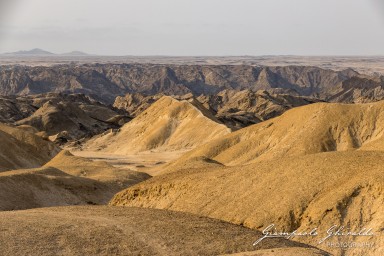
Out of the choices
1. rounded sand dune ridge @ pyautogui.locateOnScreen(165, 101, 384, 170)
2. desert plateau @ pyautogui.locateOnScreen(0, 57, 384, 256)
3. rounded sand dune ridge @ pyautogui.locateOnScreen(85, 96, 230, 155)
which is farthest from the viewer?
rounded sand dune ridge @ pyautogui.locateOnScreen(85, 96, 230, 155)

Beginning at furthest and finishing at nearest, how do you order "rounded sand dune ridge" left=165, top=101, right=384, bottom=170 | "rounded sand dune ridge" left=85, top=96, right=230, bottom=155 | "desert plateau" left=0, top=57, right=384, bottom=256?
"rounded sand dune ridge" left=85, top=96, right=230, bottom=155, "rounded sand dune ridge" left=165, top=101, right=384, bottom=170, "desert plateau" left=0, top=57, right=384, bottom=256

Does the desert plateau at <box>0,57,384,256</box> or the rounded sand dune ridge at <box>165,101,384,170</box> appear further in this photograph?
the rounded sand dune ridge at <box>165,101,384,170</box>

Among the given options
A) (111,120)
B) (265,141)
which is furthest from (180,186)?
(111,120)

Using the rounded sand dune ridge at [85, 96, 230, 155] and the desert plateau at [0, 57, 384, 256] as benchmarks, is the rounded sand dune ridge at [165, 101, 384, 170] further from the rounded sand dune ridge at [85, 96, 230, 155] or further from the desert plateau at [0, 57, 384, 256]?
the rounded sand dune ridge at [85, 96, 230, 155]

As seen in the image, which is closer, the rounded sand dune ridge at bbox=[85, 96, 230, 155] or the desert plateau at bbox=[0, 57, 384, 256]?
the desert plateau at bbox=[0, 57, 384, 256]

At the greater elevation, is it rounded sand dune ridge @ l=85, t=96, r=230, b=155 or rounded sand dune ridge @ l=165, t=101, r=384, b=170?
rounded sand dune ridge @ l=165, t=101, r=384, b=170

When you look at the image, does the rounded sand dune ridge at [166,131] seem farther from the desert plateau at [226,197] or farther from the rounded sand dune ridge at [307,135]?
the desert plateau at [226,197]

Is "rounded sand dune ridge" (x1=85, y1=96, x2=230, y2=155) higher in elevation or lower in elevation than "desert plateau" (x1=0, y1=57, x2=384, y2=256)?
lower

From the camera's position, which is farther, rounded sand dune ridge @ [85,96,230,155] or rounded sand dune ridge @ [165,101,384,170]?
rounded sand dune ridge @ [85,96,230,155]

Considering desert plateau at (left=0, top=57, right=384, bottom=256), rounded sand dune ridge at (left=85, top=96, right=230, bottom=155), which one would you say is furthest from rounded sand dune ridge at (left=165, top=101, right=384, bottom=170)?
rounded sand dune ridge at (left=85, top=96, right=230, bottom=155)

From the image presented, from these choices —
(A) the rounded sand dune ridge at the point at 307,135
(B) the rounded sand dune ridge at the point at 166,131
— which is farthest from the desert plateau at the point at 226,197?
(B) the rounded sand dune ridge at the point at 166,131

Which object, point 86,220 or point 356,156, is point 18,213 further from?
point 356,156

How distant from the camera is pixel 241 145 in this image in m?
58.7

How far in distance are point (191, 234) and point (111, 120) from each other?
97282 millimetres
